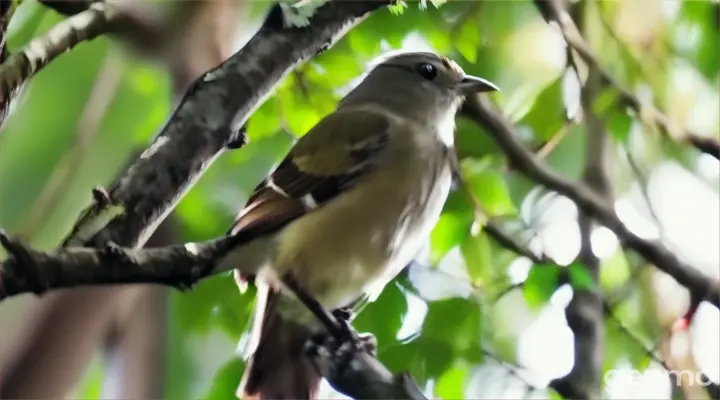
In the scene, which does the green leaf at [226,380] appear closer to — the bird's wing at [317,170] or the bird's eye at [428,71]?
the bird's wing at [317,170]

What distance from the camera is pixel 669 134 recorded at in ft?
3.54

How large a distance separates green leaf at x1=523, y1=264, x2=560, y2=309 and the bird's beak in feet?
0.65

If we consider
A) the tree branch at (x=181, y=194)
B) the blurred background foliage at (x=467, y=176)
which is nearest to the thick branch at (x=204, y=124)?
the tree branch at (x=181, y=194)

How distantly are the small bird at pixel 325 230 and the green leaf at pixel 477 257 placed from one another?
132mm

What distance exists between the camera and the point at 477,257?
96 centimetres

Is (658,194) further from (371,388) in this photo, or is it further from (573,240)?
(371,388)

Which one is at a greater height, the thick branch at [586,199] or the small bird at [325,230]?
the small bird at [325,230]

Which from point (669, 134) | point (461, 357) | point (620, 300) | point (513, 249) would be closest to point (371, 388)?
point (461, 357)

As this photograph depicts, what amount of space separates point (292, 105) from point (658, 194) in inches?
17.6

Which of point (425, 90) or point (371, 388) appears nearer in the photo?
point (371, 388)

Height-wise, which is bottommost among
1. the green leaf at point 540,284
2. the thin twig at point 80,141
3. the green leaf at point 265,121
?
the green leaf at point 540,284

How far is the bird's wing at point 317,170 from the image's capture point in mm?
767

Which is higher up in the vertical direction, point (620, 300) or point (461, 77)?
point (461, 77)

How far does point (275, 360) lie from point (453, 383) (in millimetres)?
197
